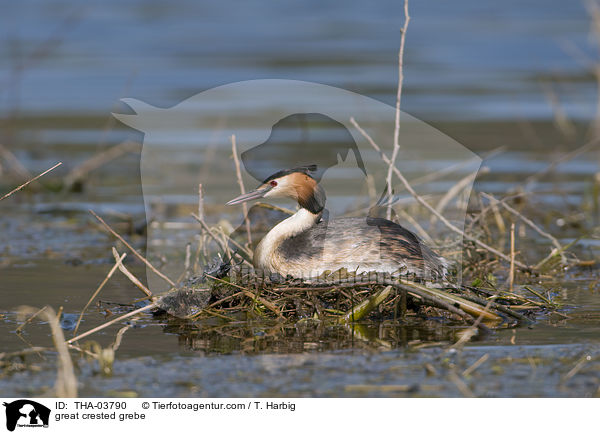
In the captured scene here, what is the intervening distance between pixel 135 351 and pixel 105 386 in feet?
2.00

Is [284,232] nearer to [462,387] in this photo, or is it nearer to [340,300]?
[340,300]

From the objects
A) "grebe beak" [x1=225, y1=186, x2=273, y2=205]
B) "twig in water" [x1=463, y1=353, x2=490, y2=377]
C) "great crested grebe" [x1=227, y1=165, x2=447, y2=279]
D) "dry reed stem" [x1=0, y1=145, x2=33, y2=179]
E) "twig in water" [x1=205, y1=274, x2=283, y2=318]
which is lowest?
"twig in water" [x1=463, y1=353, x2=490, y2=377]

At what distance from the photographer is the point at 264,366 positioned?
5.11m

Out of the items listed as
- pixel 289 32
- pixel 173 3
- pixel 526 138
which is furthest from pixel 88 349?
pixel 173 3

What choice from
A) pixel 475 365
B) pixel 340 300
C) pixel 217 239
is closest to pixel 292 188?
pixel 217 239

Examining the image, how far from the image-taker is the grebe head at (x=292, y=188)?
6391 mm
